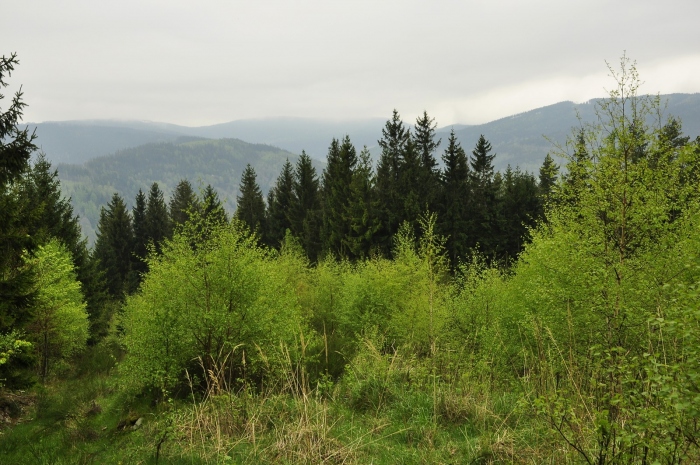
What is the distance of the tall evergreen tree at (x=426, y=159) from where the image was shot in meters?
43.4

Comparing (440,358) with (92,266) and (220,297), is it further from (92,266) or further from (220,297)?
(92,266)

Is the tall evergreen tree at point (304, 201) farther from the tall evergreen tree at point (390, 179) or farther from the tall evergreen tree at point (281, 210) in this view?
the tall evergreen tree at point (390, 179)

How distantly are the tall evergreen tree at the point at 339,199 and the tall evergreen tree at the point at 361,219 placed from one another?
0.70 metres

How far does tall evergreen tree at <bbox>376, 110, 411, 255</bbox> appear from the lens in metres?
42.5

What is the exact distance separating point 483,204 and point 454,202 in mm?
3693

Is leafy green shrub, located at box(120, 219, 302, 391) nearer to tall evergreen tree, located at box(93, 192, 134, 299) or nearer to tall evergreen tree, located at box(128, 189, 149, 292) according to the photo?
tall evergreen tree, located at box(128, 189, 149, 292)

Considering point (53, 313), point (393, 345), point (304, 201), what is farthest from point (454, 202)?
point (53, 313)

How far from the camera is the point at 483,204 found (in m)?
42.9

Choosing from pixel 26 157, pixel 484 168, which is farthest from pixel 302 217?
pixel 26 157

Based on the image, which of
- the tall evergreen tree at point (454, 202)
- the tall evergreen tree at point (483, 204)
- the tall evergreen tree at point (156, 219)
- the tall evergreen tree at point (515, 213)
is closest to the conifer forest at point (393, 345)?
the tall evergreen tree at point (515, 213)

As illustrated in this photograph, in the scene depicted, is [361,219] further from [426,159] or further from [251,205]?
[251,205]

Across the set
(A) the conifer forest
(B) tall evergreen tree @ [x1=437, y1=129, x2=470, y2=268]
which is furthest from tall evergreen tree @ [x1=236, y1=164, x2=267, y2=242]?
(B) tall evergreen tree @ [x1=437, y1=129, x2=470, y2=268]

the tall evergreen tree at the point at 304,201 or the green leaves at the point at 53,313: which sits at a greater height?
the tall evergreen tree at the point at 304,201

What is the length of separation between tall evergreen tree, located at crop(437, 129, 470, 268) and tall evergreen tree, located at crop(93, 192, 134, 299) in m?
43.8
